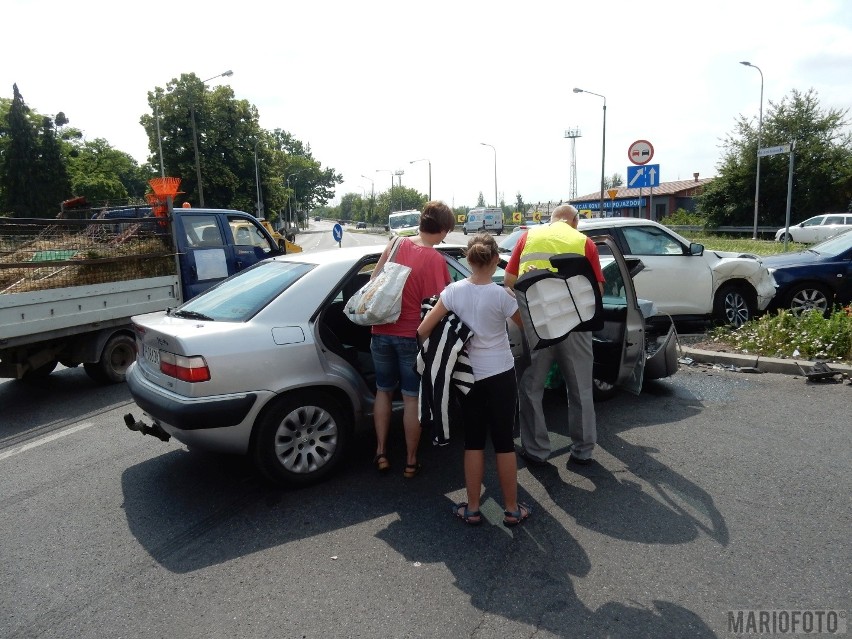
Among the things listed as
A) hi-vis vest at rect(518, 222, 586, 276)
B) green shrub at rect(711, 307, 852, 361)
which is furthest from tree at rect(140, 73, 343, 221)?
hi-vis vest at rect(518, 222, 586, 276)

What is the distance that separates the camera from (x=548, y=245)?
14.1 feet

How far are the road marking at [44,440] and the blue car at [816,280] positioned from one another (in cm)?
890

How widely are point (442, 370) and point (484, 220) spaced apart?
50.1 m

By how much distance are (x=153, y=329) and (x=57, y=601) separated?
5.85 feet

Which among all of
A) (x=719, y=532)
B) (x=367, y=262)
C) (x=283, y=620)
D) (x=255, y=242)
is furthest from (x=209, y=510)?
(x=255, y=242)

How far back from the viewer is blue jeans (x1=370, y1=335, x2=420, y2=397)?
165 inches

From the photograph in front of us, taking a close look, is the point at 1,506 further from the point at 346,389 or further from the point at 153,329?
the point at 346,389

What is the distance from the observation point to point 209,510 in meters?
3.92

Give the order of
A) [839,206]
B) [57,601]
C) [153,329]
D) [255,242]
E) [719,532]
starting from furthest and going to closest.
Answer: [839,206]
[255,242]
[153,329]
[719,532]
[57,601]

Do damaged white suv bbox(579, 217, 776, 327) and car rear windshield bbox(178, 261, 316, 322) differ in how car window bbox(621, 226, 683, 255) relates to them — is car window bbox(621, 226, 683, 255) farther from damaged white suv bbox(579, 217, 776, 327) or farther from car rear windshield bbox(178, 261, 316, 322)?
car rear windshield bbox(178, 261, 316, 322)

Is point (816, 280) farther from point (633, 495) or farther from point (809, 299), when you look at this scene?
point (633, 495)

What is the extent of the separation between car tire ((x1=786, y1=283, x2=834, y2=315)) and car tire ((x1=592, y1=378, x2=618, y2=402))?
4.61m

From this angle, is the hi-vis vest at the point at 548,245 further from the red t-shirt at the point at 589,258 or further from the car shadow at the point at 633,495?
the car shadow at the point at 633,495

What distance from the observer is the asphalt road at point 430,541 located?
9.24 ft
